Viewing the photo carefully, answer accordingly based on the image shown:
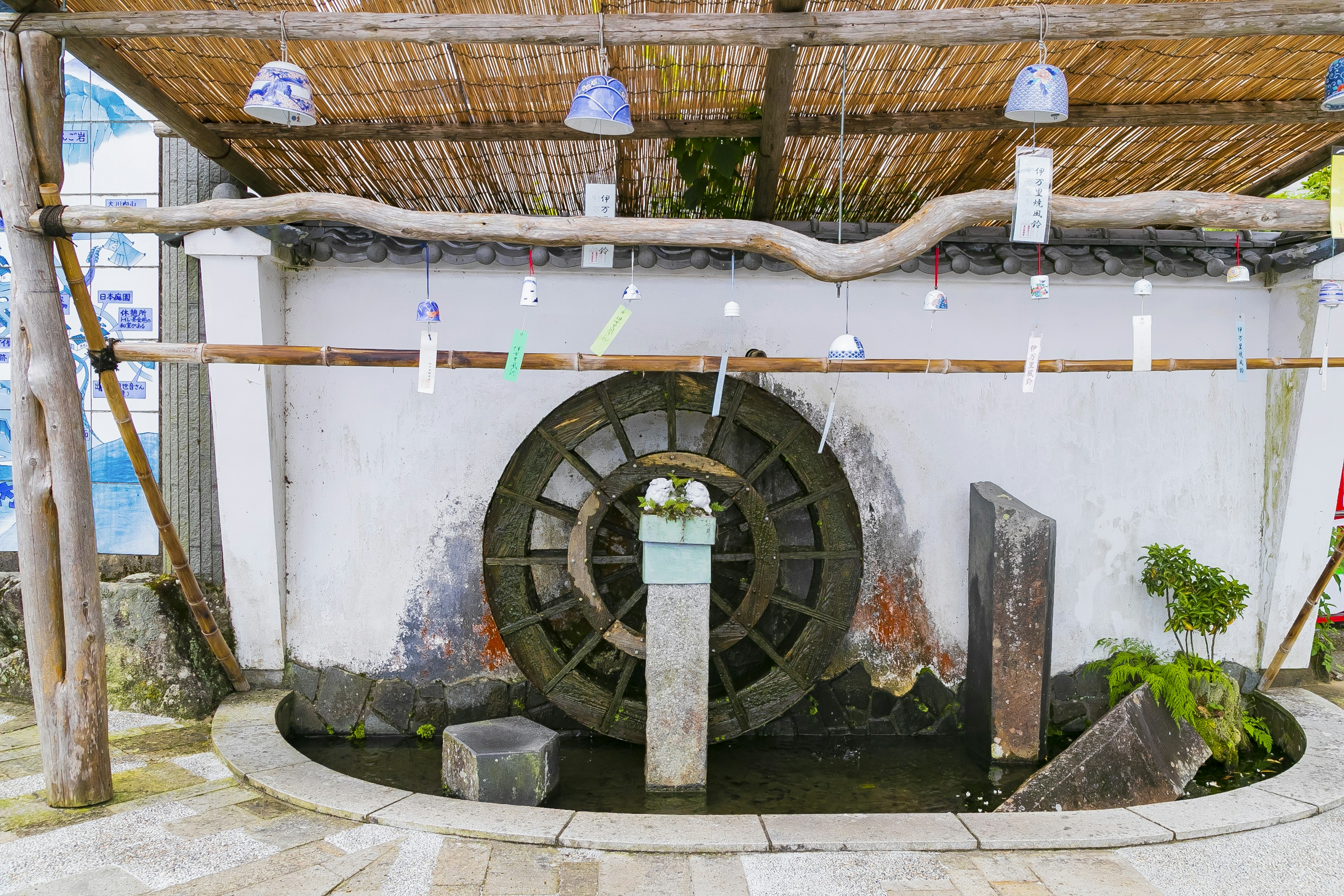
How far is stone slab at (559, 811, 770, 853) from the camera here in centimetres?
346

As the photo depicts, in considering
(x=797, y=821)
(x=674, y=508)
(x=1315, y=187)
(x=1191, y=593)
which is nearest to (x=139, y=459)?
(x=674, y=508)

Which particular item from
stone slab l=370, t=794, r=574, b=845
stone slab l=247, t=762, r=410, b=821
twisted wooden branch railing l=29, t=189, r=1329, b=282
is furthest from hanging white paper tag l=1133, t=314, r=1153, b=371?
stone slab l=247, t=762, r=410, b=821

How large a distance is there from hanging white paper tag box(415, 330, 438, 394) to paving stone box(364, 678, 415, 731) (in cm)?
229

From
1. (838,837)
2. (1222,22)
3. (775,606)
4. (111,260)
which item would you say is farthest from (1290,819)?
(111,260)

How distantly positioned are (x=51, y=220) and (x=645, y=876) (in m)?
3.64

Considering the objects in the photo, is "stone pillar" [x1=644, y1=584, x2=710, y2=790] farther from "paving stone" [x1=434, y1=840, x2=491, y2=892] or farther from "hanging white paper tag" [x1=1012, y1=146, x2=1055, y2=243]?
"hanging white paper tag" [x1=1012, y1=146, x2=1055, y2=243]

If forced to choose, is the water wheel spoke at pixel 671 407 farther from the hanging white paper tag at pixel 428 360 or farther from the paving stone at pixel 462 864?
the paving stone at pixel 462 864

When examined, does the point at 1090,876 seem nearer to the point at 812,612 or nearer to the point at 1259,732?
the point at 812,612

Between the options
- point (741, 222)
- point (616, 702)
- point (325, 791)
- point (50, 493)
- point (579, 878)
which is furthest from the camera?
point (616, 702)

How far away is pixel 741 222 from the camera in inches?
141

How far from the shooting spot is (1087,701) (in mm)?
5508

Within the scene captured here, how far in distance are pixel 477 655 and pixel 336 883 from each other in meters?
2.20

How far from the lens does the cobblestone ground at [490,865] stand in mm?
3170

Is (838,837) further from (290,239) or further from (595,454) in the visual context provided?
(290,239)
